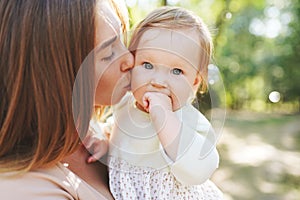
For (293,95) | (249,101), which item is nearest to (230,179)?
(293,95)

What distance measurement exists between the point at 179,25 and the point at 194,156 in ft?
0.78

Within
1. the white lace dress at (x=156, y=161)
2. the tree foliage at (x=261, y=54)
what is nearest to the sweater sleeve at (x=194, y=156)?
the white lace dress at (x=156, y=161)

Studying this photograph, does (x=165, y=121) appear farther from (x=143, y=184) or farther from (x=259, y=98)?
(x=259, y=98)

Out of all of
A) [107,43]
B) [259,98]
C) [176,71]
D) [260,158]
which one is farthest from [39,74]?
[259,98]

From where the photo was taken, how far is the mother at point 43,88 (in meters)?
0.84

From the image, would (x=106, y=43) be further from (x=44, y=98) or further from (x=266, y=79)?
(x=266, y=79)

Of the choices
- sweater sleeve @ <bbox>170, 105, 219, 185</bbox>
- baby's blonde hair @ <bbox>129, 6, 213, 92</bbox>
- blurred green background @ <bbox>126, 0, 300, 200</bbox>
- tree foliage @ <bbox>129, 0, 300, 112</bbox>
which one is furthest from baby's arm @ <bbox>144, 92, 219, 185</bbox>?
tree foliage @ <bbox>129, 0, 300, 112</bbox>

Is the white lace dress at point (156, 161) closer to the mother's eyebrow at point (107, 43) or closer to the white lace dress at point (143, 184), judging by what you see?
the white lace dress at point (143, 184)

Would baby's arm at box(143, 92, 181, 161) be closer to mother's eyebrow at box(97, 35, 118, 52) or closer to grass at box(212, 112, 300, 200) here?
mother's eyebrow at box(97, 35, 118, 52)

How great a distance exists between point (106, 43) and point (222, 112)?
28 centimetres

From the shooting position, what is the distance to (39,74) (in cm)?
84

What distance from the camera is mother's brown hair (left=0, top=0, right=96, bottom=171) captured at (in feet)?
2.75

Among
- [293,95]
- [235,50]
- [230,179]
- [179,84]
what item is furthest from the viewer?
[235,50]

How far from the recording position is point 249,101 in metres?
9.02
